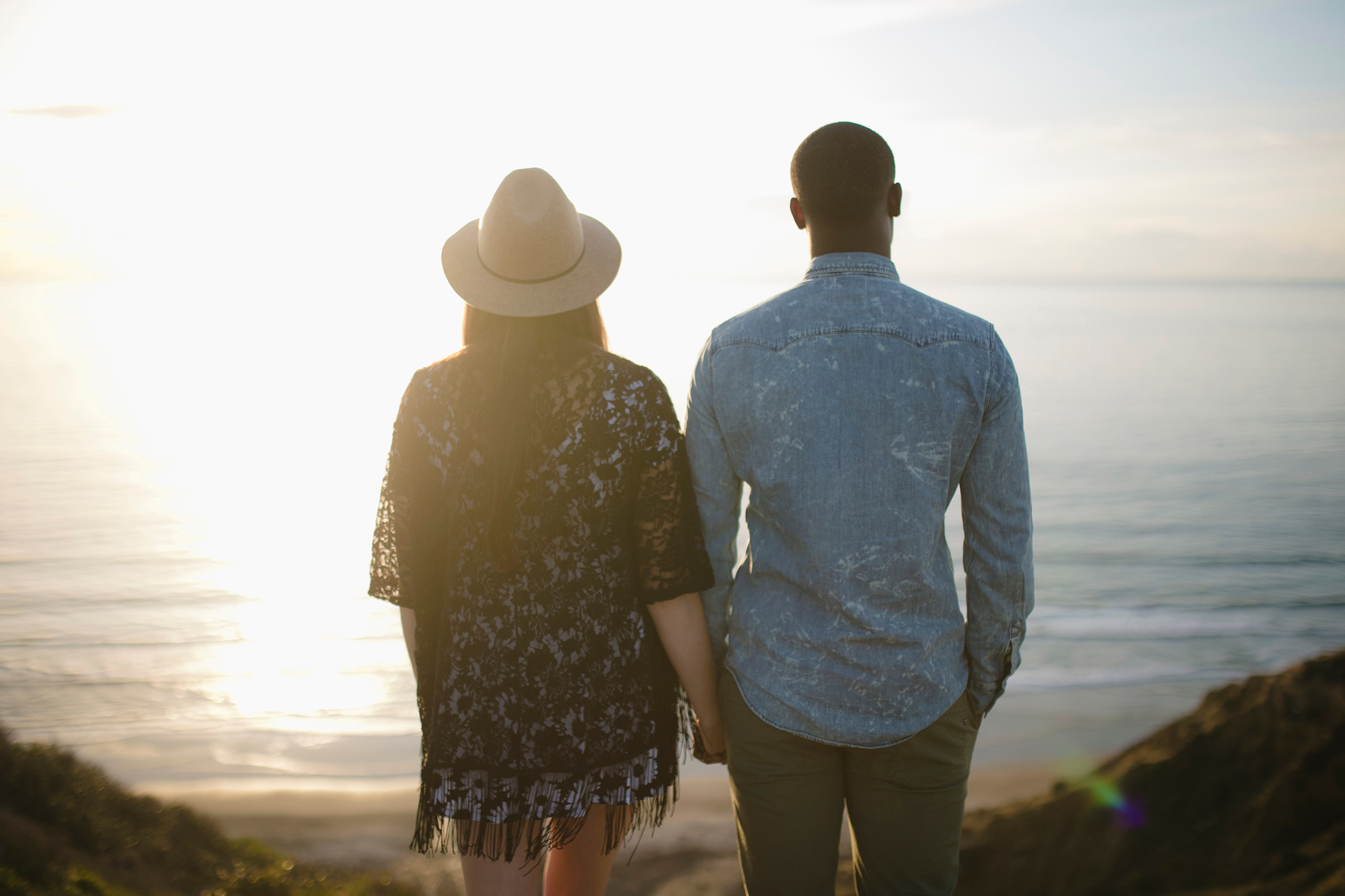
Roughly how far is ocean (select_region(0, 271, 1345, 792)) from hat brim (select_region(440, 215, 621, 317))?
2.25 m

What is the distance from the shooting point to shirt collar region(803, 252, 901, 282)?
1.65 metres

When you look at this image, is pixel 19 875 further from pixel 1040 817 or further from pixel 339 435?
pixel 339 435

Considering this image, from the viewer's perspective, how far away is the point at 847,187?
1.64m

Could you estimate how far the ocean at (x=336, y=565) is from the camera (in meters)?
6.17

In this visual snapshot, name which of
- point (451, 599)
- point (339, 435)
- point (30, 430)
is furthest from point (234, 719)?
point (30, 430)

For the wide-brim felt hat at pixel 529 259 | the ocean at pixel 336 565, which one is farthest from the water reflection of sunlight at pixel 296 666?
the wide-brim felt hat at pixel 529 259

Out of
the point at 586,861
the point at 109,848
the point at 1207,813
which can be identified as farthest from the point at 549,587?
the point at 1207,813

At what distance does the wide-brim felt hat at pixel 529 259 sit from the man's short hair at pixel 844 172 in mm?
468

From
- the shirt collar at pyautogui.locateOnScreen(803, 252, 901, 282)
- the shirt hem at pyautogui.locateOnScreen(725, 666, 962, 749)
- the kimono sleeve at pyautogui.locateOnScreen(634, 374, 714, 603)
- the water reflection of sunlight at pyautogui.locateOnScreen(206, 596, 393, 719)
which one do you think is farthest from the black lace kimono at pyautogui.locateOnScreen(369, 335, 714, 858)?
the water reflection of sunlight at pyautogui.locateOnScreen(206, 596, 393, 719)

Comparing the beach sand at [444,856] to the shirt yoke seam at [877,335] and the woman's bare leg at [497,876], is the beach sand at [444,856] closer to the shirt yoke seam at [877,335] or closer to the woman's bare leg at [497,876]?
the woman's bare leg at [497,876]

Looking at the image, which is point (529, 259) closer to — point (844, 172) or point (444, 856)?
point (844, 172)

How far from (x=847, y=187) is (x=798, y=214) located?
0.56 ft

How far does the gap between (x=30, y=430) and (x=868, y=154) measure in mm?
21831

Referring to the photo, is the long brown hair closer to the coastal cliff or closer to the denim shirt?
the denim shirt
